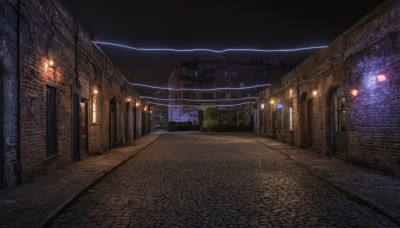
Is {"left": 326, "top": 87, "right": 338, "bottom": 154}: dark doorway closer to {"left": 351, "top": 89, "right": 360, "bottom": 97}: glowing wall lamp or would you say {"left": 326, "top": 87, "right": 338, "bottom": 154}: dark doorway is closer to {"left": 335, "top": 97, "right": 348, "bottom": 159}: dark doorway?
{"left": 335, "top": 97, "right": 348, "bottom": 159}: dark doorway

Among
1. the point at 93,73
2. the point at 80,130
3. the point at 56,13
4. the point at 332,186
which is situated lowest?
the point at 332,186

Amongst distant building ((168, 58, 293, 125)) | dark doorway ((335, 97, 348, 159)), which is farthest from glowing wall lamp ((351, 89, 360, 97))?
distant building ((168, 58, 293, 125))

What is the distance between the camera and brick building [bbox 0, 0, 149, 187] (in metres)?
7.48

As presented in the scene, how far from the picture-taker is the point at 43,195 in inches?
270

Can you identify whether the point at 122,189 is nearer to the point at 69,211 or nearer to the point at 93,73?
the point at 69,211

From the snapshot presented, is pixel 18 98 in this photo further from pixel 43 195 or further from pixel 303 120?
pixel 303 120

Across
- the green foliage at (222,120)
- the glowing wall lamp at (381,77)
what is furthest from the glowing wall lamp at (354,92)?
the green foliage at (222,120)

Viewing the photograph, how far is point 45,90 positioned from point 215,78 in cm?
6284

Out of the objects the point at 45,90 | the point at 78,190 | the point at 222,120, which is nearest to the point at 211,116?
the point at 222,120

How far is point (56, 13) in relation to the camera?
1015 cm

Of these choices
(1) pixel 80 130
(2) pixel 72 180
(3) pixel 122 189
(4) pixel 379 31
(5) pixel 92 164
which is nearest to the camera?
(3) pixel 122 189

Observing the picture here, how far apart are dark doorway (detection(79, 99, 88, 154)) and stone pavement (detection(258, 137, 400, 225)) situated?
24.6 feet

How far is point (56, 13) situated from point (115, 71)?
33.1 ft

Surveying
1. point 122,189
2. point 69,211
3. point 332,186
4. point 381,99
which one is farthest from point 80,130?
point 381,99
